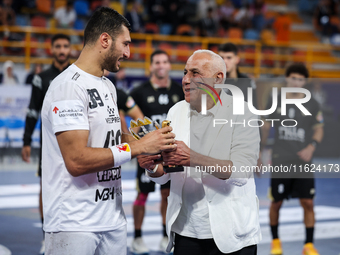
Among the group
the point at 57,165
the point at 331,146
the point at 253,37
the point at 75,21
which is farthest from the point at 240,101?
the point at 253,37

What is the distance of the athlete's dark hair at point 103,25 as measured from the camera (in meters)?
2.77

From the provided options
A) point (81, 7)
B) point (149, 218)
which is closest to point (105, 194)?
point (149, 218)

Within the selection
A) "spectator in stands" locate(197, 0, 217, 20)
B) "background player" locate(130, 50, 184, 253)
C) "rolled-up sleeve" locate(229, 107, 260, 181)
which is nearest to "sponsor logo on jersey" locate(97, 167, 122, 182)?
"rolled-up sleeve" locate(229, 107, 260, 181)

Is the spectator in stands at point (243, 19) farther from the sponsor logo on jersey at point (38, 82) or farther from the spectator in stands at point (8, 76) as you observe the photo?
the sponsor logo on jersey at point (38, 82)

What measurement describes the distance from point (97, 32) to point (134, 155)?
83 centimetres

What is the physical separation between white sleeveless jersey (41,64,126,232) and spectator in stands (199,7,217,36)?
14049 mm

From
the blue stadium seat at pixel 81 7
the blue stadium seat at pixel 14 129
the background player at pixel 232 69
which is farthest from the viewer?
the blue stadium seat at pixel 81 7

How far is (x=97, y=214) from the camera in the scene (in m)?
2.75

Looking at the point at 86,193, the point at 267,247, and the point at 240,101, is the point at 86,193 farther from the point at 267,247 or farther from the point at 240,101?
the point at 267,247

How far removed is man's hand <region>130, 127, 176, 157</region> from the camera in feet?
8.77

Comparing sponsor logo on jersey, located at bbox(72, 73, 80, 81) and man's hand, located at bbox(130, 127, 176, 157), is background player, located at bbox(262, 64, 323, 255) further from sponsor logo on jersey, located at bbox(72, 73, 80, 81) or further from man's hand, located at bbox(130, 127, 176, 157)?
sponsor logo on jersey, located at bbox(72, 73, 80, 81)

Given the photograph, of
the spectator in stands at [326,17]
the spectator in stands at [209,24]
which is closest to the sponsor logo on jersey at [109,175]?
the spectator in stands at [209,24]

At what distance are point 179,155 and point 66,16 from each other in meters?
13.1

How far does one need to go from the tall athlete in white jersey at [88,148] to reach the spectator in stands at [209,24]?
1391cm
